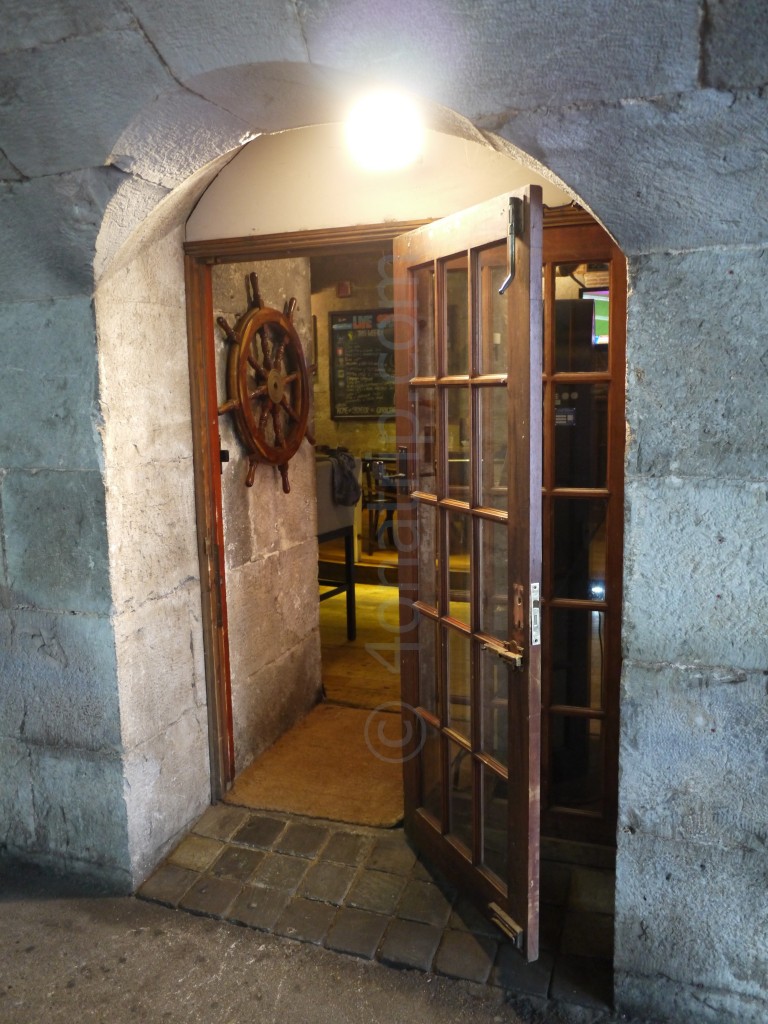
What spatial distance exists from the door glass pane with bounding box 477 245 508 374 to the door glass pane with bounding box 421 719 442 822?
128 cm

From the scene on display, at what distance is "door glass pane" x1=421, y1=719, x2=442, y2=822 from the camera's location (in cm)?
286

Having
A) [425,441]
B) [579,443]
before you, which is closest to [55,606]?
[425,441]

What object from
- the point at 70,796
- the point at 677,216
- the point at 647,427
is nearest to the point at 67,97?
the point at 677,216

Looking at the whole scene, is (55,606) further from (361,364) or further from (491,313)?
(361,364)

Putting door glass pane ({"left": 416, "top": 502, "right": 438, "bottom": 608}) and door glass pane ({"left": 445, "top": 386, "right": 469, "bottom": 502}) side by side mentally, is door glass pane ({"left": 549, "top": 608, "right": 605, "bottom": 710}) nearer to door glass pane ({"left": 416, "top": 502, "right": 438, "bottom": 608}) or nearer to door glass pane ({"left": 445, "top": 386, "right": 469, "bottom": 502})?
door glass pane ({"left": 416, "top": 502, "right": 438, "bottom": 608})

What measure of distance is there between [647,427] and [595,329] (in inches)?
32.6

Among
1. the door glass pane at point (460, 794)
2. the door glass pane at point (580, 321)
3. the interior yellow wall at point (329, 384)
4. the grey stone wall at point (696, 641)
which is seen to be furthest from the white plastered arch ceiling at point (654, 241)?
the interior yellow wall at point (329, 384)

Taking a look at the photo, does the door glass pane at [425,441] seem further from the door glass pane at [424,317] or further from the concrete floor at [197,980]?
the concrete floor at [197,980]

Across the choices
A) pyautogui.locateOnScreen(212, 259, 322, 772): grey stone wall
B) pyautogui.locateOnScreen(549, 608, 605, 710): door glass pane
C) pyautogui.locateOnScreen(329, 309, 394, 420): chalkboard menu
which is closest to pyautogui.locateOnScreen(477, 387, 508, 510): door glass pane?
pyautogui.locateOnScreen(549, 608, 605, 710): door glass pane

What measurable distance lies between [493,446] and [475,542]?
0.29m

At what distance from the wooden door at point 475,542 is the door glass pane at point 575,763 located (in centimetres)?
46

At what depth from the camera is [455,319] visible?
250cm

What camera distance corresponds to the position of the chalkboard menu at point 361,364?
728 centimetres

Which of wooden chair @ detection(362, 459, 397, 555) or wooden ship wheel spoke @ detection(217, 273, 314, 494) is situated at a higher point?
wooden ship wheel spoke @ detection(217, 273, 314, 494)
